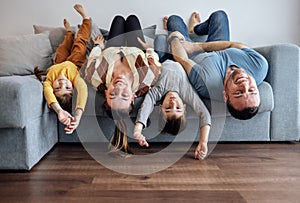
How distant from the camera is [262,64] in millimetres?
2035

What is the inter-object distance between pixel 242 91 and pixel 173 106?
371 millimetres

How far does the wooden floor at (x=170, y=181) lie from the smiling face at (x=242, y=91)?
284mm

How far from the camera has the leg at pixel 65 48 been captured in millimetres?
2461

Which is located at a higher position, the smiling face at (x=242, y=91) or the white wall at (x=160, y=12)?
the white wall at (x=160, y=12)

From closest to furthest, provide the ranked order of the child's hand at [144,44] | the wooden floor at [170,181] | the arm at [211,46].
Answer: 1. the wooden floor at [170,181]
2. the arm at [211,46]
3. the child's hand at [144,44]

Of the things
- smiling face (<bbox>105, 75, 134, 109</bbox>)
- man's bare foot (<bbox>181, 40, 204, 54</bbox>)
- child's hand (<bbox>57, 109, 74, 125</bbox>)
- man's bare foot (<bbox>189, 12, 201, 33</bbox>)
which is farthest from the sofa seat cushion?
man's bare foot (<bbox>189, 12, 201, 33</bbox>)

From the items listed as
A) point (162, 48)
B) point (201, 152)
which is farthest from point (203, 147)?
point (162, 48)

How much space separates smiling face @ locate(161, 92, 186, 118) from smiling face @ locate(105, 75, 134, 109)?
0.19 meters

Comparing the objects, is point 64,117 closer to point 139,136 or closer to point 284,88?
point 139,136

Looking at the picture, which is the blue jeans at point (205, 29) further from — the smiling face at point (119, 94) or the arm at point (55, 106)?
the arm at point (55, 106)

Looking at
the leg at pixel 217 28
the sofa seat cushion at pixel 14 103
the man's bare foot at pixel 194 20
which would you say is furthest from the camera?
the man's bare foot at pixel 194 20

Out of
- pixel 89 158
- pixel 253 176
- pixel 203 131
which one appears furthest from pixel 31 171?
pixel 253 176

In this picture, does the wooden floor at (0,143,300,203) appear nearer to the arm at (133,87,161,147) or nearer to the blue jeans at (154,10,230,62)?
the arm at (133,87,161,147)

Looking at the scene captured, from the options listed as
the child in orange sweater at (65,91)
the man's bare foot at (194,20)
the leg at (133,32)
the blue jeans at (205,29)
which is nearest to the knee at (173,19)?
the blue jeans at (205,29)
